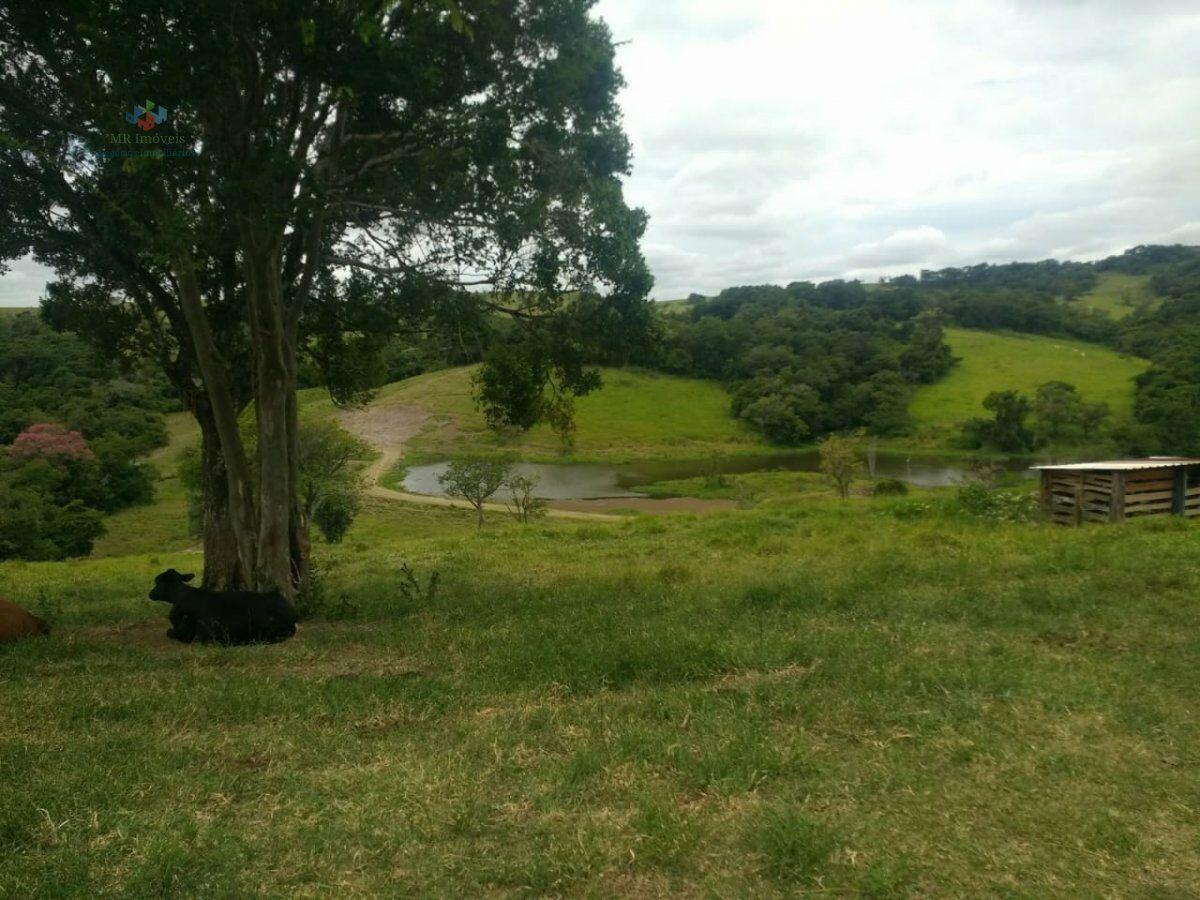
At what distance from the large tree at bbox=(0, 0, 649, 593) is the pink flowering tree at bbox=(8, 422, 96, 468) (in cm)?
3728

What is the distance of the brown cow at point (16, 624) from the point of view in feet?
26.8

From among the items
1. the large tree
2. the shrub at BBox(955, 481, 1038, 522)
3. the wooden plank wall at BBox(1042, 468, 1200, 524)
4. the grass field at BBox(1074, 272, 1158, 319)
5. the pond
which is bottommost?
the pond

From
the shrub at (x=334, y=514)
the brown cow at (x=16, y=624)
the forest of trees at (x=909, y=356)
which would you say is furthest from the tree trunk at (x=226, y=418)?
the forest of trees at (x=909, y=356)

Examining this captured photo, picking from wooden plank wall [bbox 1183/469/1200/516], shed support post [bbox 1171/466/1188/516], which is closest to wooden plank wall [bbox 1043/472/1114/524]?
shed support post [bbox 1171/466/1188/516]

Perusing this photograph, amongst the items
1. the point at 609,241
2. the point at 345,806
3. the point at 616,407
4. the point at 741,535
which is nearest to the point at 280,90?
the point at 609,241

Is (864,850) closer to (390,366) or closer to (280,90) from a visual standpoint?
(280,90)

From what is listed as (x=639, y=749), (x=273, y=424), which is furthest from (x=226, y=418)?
(x=639, y=749)

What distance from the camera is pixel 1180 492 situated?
55.1 feet

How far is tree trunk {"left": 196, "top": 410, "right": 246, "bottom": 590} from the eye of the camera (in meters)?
10.5

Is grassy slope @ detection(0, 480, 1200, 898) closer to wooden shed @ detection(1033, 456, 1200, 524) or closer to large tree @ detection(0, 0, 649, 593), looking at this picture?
large tree @ detection(0, 0, 649, 593)

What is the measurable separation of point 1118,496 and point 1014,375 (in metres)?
72.9

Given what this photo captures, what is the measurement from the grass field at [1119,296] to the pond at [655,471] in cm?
5342

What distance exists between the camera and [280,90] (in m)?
8.54

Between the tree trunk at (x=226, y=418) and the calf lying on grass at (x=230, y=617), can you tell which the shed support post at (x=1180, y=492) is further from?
the tree trunk at (x=226, y=418)
